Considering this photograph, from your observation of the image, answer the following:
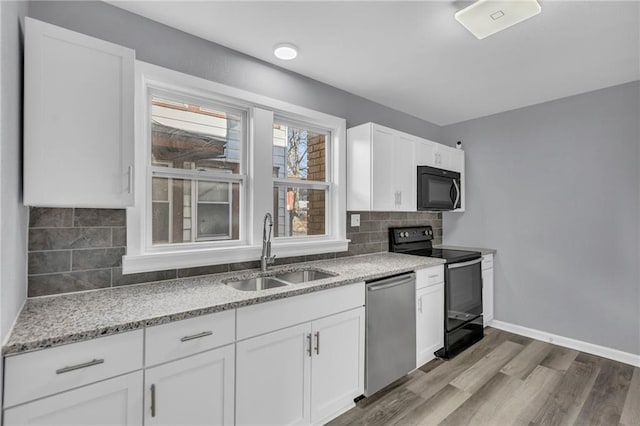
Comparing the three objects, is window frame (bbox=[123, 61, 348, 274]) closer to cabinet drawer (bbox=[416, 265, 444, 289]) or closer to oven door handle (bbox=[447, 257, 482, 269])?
cabinet drawer (bbox=[416, 265, 444, 289])

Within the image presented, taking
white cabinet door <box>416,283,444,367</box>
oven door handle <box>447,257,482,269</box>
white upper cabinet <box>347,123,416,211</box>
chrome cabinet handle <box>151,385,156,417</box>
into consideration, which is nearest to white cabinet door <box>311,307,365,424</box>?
white cabinet door <box>416,283,444,367</box>

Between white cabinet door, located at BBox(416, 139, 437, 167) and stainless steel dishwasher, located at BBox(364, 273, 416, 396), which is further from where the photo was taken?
white cabinet door, located at BBox(416, 139, 437, 167)

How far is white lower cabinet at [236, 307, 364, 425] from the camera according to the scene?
1555 mm

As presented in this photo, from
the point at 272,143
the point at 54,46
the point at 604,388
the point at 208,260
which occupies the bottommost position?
the point at 604,388

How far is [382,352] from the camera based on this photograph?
221 cm

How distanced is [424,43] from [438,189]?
1.66 meters

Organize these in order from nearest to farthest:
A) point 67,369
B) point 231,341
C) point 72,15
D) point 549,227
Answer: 1. point 67,369
2. point 231,341
3. point 72,15
4. point 549,227

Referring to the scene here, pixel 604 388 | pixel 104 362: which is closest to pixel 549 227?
pixel 604 388

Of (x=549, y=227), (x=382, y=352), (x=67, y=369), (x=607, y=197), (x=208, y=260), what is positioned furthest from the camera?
(x=549, y=227)

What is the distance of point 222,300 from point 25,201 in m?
0.92

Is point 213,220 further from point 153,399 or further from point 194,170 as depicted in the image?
point 153,399

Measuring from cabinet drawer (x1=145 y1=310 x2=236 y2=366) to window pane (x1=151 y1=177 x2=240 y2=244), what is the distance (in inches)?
32.0

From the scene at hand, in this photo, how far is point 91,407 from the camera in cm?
114

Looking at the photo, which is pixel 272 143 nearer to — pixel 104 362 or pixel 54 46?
pixel 54 46
